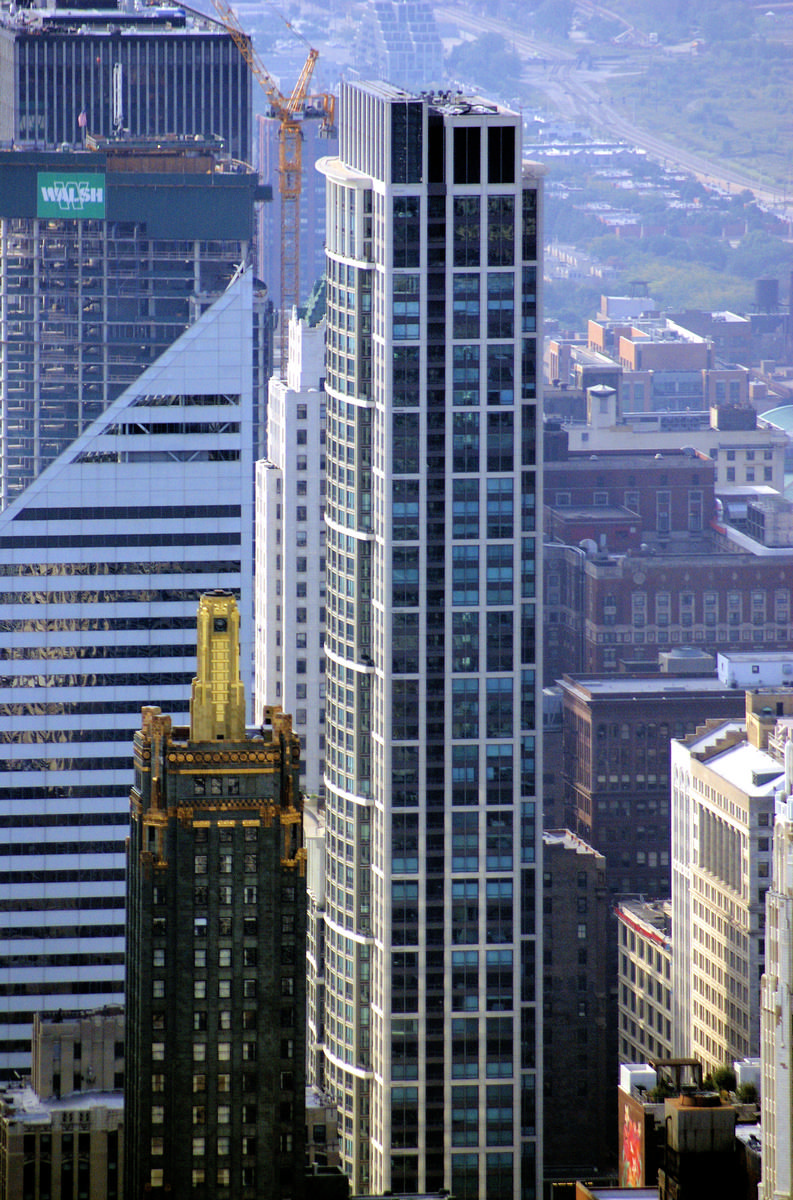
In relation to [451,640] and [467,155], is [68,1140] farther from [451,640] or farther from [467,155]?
[467,155]

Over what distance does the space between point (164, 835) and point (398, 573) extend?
38.0 metres

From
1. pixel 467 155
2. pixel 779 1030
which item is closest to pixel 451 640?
pixel 467 155

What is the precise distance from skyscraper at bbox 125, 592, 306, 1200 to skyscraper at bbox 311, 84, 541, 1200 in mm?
32097

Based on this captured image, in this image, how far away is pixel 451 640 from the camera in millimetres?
185625

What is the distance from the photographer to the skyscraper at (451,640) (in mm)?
183375

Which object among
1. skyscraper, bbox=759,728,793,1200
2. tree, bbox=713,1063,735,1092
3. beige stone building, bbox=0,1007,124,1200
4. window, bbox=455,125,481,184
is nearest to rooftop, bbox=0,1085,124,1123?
beige stone building, bbox=0,1007,124,1200

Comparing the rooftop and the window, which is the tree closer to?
the rooftop

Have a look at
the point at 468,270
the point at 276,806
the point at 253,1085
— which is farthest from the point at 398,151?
the point at 253,1085

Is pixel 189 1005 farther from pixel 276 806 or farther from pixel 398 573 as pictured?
pixel 398 573

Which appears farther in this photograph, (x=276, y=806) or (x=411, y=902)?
(x=411, y=902)

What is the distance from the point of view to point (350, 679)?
191 metres

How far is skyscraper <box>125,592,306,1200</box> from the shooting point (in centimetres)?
15400

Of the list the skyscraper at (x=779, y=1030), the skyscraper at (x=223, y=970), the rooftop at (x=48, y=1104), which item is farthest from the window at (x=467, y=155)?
the rooftop at (x=48, y=1104)

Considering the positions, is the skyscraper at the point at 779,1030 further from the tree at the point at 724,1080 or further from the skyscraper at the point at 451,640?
the skyscraper at the point at 451,640
